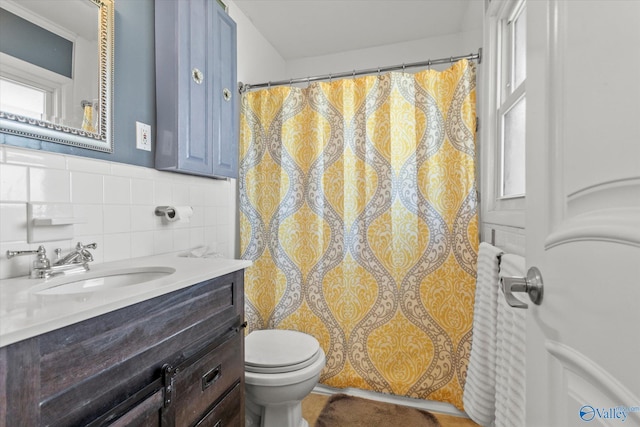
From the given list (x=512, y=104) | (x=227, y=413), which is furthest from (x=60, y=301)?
(x=512, y=104)

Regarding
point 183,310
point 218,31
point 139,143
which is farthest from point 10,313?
point 218,31

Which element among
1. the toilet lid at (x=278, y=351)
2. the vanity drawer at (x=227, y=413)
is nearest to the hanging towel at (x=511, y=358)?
the toilet lid at (x=278, y=351)

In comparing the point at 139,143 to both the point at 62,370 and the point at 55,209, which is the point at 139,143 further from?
the point at 62,370

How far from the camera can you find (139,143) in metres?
1.30

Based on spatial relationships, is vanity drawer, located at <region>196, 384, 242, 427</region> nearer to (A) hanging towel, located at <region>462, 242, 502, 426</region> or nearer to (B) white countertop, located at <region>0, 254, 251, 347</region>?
(B) white countertop, located at <region>0, 254, 251, 347</region>

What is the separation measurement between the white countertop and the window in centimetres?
135

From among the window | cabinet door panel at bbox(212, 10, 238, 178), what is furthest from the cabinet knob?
the window

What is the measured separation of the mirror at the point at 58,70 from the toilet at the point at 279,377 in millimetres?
1095

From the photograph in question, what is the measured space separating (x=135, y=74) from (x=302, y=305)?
→ 147 centimetres

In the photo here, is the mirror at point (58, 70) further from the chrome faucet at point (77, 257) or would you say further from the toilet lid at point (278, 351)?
the toilet lid at point (278, 351)

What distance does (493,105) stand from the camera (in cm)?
151

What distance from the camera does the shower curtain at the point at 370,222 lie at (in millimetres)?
1620

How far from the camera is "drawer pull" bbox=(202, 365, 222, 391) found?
0.95 m

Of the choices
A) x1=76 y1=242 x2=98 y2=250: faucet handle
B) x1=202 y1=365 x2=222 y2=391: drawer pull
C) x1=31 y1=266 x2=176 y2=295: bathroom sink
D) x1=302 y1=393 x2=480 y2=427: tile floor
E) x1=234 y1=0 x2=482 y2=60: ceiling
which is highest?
x1=234 y1=0 x2=482 y2=60: ceiling
